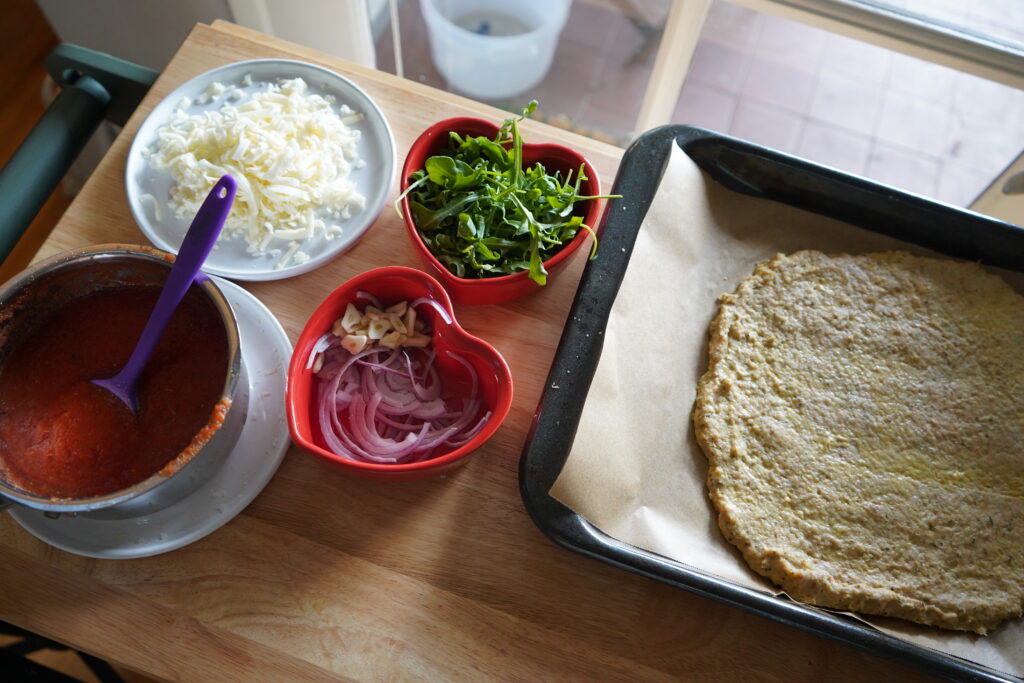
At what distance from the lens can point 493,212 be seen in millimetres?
1075

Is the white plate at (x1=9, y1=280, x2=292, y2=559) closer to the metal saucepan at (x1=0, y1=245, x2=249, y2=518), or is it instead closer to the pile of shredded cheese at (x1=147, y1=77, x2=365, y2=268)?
the metal saucepan at (x1=0, y1=245, x2=249, y2=518)

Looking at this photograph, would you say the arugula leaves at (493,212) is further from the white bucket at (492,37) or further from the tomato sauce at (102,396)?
the white bucket at (492,37)

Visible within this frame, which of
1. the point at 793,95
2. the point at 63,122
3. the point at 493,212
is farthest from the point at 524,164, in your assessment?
the point at 793,95

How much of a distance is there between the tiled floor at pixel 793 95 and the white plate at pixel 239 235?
114 centimetres

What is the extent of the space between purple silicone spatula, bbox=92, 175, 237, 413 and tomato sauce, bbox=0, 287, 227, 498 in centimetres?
3

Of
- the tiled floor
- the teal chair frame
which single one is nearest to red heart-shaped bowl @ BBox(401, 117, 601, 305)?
the teal chair frame

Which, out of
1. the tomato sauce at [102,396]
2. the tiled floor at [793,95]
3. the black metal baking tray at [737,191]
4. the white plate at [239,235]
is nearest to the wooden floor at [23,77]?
the tiled floor at [793,95]

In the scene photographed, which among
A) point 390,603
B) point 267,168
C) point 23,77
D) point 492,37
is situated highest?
point 267,168

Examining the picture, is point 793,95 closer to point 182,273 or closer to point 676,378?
point 676,378

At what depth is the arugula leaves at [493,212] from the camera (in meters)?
1.08

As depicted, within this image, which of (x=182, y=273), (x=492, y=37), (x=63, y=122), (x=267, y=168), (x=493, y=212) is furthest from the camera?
(x=492, y=37)

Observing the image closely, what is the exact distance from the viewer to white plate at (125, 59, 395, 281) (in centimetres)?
118

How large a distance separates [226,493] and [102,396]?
8.1 inches

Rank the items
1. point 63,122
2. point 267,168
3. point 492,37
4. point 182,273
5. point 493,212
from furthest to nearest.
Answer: point 492,37, point 63,122, point 267,168, point 493,212, point 182,273
